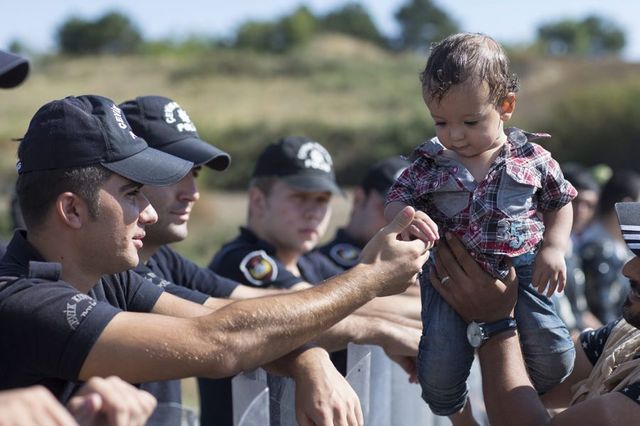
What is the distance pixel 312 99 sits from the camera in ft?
174

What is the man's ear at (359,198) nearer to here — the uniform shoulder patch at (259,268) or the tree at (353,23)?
the uniform shoulder patch at (259,268)

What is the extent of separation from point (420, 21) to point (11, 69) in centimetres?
7981

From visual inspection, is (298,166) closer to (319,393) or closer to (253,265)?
(253,265)

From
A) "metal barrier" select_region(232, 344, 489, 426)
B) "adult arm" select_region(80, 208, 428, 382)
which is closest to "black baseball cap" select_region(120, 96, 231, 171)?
"metal barrier" select_region(232, 344, 489, 426)

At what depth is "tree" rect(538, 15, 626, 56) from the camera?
83750 millimetres

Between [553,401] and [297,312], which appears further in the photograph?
[553,401]

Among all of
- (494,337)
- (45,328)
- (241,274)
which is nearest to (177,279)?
(241,274)

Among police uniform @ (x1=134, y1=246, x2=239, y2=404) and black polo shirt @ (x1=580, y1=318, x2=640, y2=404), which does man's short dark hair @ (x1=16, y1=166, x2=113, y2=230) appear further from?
black polo shirt @ (x1=580, y1=318, x2=640, y2=404)

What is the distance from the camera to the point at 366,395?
4.06m

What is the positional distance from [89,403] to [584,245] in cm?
639

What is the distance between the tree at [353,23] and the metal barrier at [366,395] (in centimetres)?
7636

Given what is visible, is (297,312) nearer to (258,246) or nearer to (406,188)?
(406,188)

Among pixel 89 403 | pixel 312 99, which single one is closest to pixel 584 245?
pixel 89 403

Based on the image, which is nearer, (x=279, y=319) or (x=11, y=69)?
(x=279, y=319)
